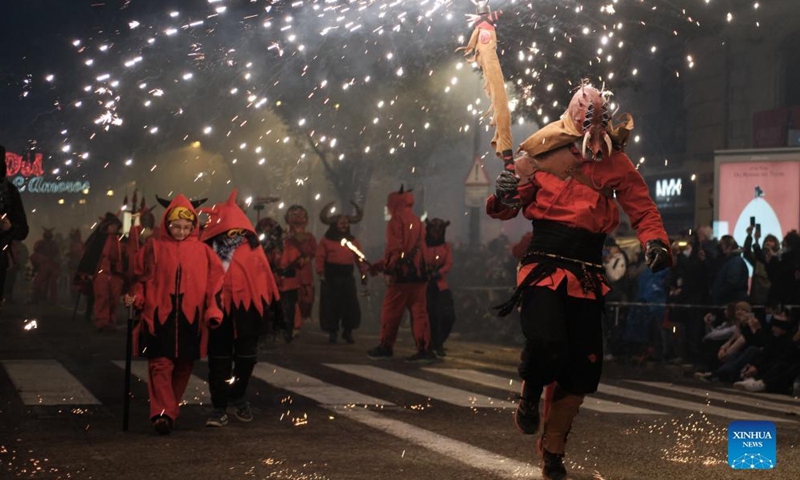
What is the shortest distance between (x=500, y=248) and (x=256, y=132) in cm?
1418

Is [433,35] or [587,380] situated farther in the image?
Result: [433,35]

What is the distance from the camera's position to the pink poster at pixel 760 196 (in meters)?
18.0

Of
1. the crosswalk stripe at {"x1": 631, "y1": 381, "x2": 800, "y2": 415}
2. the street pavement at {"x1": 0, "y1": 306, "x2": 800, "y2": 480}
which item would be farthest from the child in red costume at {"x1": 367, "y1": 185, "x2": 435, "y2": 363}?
the crosswalk stripe at {"x1": 631, "y1": 381, "x2": 800, "y2": 415}

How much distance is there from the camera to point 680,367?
16125 mm

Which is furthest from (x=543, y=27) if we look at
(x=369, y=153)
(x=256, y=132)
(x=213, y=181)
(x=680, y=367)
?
(x=213, y=181)

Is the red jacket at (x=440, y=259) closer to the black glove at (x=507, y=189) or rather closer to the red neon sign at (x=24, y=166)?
the black glove at (x=507, y=189)

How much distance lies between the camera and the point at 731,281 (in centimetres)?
1565

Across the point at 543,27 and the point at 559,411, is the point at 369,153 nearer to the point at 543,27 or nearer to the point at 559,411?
the point at 543,27

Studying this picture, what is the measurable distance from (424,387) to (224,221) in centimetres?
345

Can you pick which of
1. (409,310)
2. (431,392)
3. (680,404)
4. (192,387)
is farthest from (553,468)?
(409,310)

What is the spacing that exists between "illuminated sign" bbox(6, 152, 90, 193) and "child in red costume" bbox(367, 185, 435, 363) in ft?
169

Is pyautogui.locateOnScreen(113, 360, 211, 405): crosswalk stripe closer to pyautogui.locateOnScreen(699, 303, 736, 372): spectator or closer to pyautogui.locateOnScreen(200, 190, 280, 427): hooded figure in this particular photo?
pyautogui.locateOnScreen(200, 190, 280, 427): hooded figure

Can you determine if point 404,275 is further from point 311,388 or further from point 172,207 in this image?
point 172,207

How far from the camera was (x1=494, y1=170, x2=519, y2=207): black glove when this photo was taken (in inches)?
259
